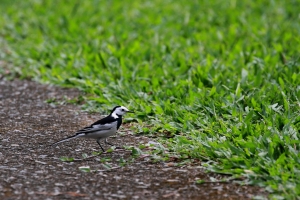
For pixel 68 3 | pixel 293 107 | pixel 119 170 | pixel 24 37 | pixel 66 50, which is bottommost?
pixel 119 170

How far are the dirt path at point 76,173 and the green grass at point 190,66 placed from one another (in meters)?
0.28

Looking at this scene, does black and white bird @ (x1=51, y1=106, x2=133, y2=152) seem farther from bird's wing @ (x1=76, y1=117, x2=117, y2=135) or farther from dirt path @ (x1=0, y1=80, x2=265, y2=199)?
dirt path @ (x1=0, y1=80, x2=265, y2=199)

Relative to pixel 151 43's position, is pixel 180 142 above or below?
below

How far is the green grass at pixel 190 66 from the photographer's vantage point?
4.90 metres

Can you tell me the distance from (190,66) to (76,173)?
352cm

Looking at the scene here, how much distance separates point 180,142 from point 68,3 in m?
7.25

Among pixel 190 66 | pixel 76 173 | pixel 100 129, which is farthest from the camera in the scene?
pixel 190 66

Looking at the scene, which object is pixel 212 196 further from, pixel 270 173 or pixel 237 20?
pixel 237 20

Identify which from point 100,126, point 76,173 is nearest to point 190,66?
point 100,126

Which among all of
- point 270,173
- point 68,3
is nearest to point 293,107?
point 270,173

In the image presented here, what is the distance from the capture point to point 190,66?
7.84 m

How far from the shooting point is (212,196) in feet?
13.7

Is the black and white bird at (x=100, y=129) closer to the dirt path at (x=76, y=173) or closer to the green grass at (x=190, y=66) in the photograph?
the dirt path at (x=76, y=173)

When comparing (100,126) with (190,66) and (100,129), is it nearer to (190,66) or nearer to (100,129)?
(100,129)
